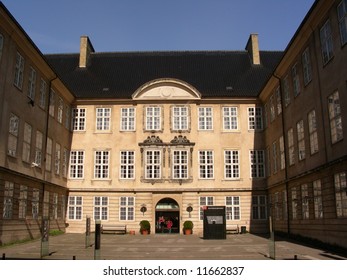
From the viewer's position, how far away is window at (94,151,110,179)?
3481cm

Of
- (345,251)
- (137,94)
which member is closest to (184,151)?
(137,94)

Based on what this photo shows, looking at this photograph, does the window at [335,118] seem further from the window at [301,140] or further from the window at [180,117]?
the window at [180,117]

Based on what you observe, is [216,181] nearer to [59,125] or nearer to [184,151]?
[184,151]

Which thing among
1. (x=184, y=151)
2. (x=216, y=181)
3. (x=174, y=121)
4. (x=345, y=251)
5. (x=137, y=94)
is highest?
(x=137, y=94)

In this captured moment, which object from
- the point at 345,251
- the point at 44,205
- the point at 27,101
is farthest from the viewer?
the point at 44,205

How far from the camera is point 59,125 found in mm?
32500

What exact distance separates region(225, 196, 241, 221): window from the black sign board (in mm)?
7006

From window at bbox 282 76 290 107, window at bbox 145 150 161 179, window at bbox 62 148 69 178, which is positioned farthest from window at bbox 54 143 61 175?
window at bbox 282 76 290 107

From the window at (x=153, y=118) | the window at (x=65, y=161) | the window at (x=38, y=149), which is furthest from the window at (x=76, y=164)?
the window at (x=38, y=149)

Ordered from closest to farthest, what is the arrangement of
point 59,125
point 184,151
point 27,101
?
1. point 27,101
2. point 59,125
3. point 184,151

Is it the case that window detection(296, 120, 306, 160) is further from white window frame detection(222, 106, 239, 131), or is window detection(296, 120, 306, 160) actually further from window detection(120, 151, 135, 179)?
window detection(120, 151, 135, 179)

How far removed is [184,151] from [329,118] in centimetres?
1633

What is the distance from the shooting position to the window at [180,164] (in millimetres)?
34344

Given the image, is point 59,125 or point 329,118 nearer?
point 329,118
